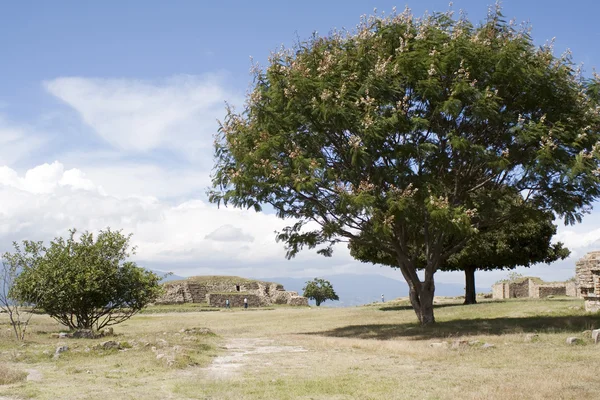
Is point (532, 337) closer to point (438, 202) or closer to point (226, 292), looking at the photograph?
point (438, 202)

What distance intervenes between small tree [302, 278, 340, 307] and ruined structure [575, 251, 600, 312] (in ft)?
171

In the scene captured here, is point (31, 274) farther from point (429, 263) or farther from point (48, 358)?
point (429, 263)

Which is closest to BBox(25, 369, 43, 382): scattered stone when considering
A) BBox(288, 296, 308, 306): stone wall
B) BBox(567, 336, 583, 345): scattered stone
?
BBox(567, 336, 583, 345): scattered stone

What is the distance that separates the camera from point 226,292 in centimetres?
6631

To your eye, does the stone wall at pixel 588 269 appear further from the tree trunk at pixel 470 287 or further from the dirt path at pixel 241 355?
the dirt path at pixel 241 355

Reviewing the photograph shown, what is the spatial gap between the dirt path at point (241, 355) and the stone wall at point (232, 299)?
39.6 m

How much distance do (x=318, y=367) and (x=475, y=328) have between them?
12.4 m

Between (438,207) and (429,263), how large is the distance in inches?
271

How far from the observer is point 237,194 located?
2461cm

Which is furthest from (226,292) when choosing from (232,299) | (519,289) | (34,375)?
(34,375)

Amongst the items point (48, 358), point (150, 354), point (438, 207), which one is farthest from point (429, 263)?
point (48, 358)

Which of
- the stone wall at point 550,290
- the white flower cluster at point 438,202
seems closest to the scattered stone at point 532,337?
the white flower cluster at point 438,202

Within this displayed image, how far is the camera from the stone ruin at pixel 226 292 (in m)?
64.0

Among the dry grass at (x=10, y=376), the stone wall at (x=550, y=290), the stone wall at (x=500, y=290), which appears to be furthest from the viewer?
the stone wall at (x=500, y=290)
